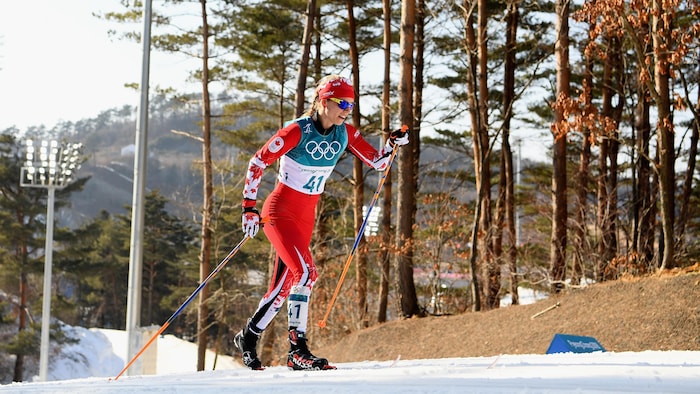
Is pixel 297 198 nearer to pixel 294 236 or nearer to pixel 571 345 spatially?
pixel 294 236

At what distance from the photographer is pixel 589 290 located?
11.1m

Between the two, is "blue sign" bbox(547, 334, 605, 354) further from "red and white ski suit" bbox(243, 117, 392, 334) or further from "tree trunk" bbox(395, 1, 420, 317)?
"tree trunk" bbox(395, 1, 420, 317)

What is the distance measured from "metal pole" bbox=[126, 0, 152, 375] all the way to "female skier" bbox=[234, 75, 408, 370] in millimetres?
5720

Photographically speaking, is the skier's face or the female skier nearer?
the female skier

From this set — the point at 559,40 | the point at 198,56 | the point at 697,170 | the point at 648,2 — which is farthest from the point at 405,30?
the point at 697,170

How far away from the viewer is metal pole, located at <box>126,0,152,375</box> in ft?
36.8

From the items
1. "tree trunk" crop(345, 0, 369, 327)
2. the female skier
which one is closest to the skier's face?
the female skier

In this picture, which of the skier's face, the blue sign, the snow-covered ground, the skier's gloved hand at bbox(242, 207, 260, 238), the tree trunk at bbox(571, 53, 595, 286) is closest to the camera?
the snow-covered ground

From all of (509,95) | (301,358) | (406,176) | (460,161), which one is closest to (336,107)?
(301,358)

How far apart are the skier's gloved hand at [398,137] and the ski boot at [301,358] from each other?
1.65 meters

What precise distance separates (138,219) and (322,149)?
654 centimetres

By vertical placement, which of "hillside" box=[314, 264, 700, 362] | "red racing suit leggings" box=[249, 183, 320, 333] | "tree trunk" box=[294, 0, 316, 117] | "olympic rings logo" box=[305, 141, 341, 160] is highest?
"tree trunk" box=[294, 0, 316, 117]

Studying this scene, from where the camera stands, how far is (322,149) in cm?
579

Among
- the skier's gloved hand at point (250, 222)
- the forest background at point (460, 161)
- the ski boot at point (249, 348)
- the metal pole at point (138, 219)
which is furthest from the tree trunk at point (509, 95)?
the skier's gloved hand at point (250, 222)
